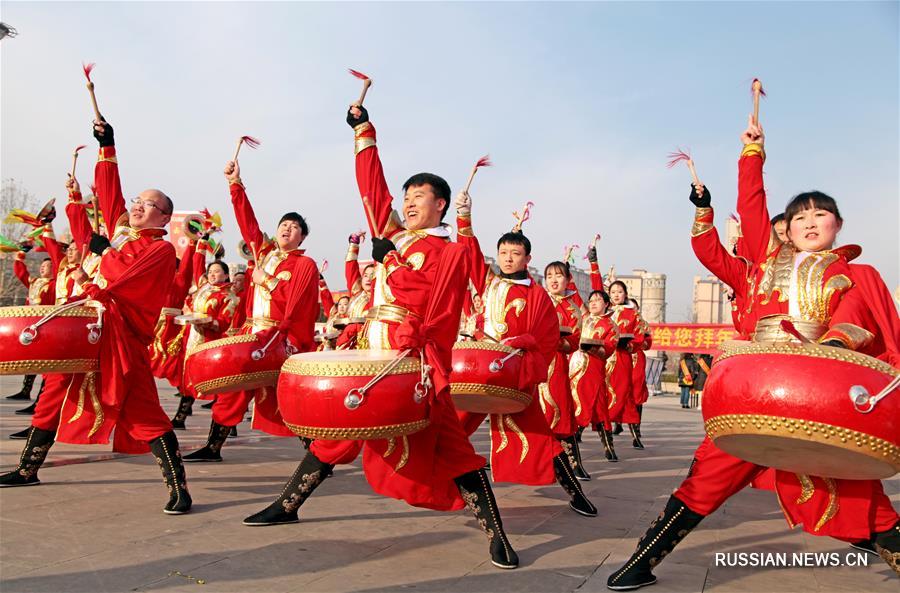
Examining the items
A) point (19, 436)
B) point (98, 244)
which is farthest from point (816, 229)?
point (19, 436)

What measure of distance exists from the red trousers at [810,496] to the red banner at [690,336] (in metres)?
18.2

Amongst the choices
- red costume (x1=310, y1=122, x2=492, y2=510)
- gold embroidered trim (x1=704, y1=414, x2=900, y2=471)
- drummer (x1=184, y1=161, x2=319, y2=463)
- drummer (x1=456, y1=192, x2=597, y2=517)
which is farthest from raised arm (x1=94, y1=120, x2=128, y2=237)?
gold embroidered trim (x1=704, y1=414, x2=900, y2=471)

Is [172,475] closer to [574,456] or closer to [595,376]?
[574,456]

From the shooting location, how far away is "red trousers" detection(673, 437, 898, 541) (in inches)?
117

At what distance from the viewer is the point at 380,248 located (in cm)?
349

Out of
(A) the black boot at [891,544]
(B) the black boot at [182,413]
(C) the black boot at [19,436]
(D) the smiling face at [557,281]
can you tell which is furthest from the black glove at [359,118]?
(B) the black boot at [182,413]

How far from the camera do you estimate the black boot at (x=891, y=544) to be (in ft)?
9.62

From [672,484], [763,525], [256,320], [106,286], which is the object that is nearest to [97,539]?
[106,286]

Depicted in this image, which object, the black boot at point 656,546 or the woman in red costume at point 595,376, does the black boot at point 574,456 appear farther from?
the black boot at point 656,546

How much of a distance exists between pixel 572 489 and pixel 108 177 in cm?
370

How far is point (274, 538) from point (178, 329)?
19.3 feet

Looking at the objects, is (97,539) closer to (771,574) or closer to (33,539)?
(33,539)

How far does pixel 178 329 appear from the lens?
8.92 meters

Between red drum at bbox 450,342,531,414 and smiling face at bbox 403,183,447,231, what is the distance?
86 centimetres
